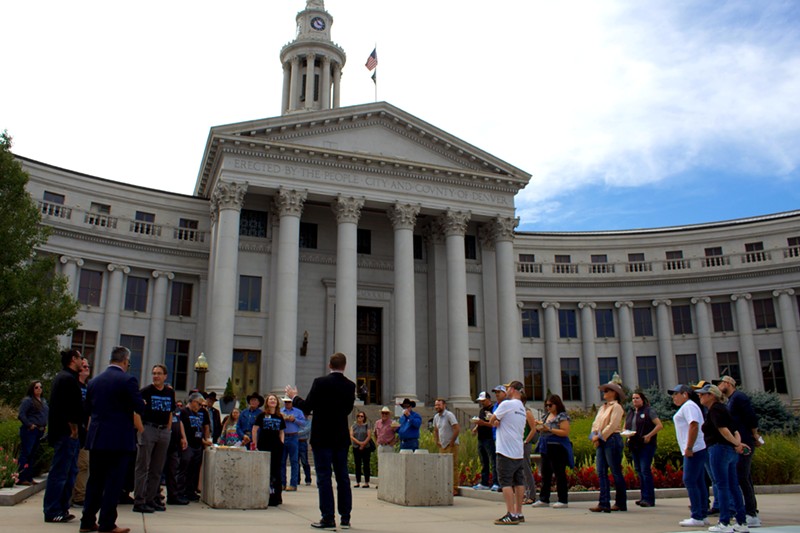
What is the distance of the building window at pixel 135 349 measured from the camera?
38.5 metres

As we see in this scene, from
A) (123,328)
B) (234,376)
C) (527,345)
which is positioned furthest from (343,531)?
(527,345)

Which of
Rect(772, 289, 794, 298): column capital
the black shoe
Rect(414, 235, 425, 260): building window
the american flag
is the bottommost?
the black shoe

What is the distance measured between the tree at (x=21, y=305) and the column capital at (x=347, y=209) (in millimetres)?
15478

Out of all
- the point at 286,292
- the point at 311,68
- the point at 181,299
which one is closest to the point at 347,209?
the point at 286,292

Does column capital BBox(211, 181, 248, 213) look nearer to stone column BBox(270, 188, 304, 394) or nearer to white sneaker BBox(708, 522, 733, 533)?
stone column BBox(270, 188, 304, 394)

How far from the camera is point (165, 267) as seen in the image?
40.2 m

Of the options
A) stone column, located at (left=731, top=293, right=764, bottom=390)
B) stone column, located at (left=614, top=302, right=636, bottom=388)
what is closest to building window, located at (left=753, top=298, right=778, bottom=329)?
stone column, located at (left=731, top=293, right=764, bottom=390)

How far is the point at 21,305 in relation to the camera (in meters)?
24.9

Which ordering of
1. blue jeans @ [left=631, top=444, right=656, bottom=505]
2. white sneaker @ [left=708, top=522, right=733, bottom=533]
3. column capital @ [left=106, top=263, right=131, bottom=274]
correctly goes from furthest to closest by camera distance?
column capital @ [left=106, top=263, right=131, bottom=274] < blue jeans @ [left=631, top=444, right=656, bottom=505] < white sneaker @ [left=708, top=522, right=733, bottom=533]

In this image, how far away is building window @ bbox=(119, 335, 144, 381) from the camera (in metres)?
38.5

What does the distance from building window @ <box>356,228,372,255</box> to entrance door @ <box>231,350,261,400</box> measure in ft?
29.4

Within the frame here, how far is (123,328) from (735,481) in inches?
1386

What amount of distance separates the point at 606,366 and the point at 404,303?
19.9 m

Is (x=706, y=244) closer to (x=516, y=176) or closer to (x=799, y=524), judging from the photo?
(x=516, y=176)
